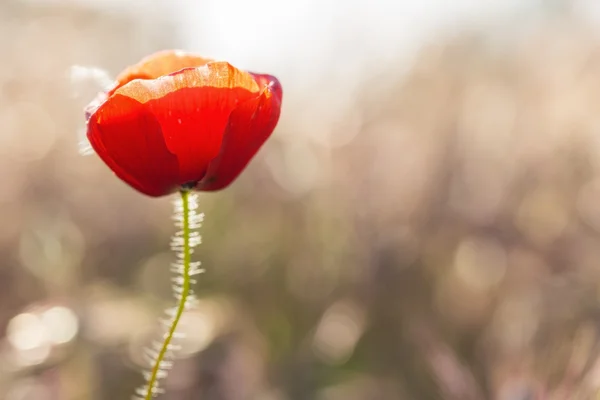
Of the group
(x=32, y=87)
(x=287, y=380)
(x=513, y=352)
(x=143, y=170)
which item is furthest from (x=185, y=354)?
(x=32, y=87)

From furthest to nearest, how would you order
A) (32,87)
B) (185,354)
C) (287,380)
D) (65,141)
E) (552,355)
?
(32,87)
(65,141)
(287,380)
(185,354)
(552,355)

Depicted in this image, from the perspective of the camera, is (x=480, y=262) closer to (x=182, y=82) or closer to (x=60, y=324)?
(x=60, y=324)

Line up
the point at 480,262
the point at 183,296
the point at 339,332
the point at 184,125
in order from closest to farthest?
the point at 183,296 → the point at 184,125 → the point at 339,332 → the point at 480,262

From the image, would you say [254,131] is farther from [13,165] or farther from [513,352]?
[13,165]

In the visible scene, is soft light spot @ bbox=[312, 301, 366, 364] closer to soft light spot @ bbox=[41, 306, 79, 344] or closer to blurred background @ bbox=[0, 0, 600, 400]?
blurred background @ bbox=[0, 0, 600, 400]

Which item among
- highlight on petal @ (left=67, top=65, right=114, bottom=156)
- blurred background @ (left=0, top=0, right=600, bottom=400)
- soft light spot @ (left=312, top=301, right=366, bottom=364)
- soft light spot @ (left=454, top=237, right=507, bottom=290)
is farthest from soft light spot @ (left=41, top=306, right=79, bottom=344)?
soft light spot @ (left=454, top=237, right=507, bottom=290)

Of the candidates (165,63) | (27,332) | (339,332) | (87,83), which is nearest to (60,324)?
(27,332)

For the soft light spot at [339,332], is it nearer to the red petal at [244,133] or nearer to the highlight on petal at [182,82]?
the red petal at [244,133]
